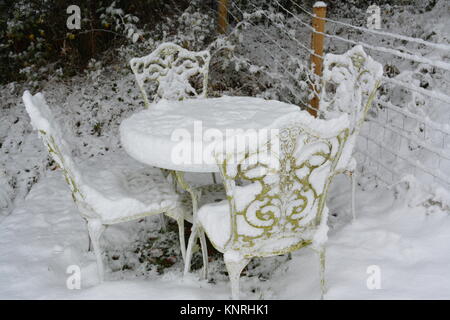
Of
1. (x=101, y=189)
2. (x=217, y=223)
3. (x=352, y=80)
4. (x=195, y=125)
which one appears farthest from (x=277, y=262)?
(x=352, y=80)

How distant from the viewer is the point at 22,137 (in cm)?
459

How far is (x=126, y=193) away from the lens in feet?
7.68

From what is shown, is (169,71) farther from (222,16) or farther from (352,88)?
(222,16)

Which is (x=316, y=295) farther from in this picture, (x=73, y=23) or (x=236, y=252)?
(x=73, y=23)

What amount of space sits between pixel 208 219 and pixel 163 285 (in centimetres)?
45

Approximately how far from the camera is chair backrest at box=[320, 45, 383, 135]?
8.46 ft

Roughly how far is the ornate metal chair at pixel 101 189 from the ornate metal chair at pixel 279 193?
0.36 meters

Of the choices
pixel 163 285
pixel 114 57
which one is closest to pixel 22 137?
pixel 114 57

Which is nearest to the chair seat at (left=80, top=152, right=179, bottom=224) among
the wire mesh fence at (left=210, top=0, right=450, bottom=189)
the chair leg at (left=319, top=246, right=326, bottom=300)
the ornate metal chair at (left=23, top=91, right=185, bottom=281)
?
the ornate metal chair at (left=23, top=91, right=185, bottom=281)

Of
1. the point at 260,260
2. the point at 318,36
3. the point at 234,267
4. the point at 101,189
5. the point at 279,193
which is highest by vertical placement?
the point at 318,36

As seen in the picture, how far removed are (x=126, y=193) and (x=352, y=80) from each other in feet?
4.76

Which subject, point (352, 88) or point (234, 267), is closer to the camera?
point (234, 267)

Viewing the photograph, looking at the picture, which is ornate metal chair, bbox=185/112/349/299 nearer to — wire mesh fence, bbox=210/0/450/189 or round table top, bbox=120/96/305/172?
round table top, bbox=120/96/305/172

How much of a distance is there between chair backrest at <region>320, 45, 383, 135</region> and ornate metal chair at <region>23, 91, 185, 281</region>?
3.62 feet
